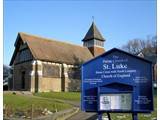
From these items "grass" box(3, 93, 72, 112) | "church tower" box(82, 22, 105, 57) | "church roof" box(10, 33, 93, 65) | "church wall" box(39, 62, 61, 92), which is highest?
"church tower" box(82, 22, 105, 57)

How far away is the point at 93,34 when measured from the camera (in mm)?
60438

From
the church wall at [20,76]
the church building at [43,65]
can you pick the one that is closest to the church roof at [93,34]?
the church building at [43,65]

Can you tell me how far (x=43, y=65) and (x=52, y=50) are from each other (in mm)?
4241

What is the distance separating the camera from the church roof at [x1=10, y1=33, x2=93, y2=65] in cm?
4647

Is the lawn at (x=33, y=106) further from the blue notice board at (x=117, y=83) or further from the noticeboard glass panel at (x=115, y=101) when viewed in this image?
the noticeboard glass panel at (x=115, y=101)

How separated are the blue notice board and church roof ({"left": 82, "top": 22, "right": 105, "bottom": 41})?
51745mm

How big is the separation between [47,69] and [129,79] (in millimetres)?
39043

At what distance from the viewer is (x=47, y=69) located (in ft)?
153

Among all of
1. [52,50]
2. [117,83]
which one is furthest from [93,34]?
[117,83]

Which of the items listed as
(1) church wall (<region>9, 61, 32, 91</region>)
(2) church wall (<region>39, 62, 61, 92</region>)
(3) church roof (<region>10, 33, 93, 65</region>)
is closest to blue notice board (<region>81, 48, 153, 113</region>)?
(2) church wall (<region>39, 62, 61, 92</region>)

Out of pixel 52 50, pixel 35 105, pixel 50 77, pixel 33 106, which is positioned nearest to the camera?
pixel 33 106

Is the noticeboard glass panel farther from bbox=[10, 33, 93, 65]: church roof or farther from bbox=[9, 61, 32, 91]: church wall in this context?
bbox=[9, 61, 32, 91]: church wall

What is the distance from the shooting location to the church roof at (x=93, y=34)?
199ft

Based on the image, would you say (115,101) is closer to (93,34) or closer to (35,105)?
(35,105)
